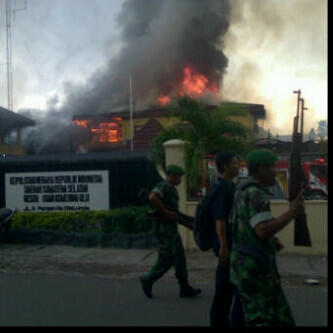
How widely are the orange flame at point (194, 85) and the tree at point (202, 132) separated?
2139 centimetres

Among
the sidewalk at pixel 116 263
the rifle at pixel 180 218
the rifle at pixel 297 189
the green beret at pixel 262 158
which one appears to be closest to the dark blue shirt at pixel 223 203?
the rifle at pixel 297 189

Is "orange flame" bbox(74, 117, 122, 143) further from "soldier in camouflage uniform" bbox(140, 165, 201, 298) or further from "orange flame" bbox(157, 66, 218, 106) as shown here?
"soldier in camouflage uniform" bbox(140, 165, 201, 298)

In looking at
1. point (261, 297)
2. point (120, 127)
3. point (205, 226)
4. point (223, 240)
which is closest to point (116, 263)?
point (205, 226)

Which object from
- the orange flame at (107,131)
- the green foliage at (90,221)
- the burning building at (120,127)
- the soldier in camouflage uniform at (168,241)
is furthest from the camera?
the orange flame at (107,131)

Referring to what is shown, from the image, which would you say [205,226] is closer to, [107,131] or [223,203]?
[223,203]

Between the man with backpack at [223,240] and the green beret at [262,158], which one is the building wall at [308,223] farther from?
the green beret at [262,158]

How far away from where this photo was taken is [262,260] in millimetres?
3166

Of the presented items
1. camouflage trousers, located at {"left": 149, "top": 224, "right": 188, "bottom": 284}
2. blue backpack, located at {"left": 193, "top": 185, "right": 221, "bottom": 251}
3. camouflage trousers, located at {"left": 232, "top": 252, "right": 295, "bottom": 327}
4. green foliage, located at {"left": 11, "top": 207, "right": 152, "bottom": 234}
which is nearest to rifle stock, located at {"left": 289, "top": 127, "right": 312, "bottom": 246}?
blue backpack, located at {"left": 193, "top": 185, "right": 221, "bottom": 251}

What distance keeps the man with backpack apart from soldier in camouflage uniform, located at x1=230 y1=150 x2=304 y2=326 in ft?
1.94

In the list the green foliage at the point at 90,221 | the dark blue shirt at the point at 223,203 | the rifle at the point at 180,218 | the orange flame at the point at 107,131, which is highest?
the orange flame at the point at 107,131

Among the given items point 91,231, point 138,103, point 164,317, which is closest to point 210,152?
point 91,231

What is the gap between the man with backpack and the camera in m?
3.89

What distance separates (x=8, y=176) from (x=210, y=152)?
475 centimetres

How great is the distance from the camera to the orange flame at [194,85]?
30.3m
